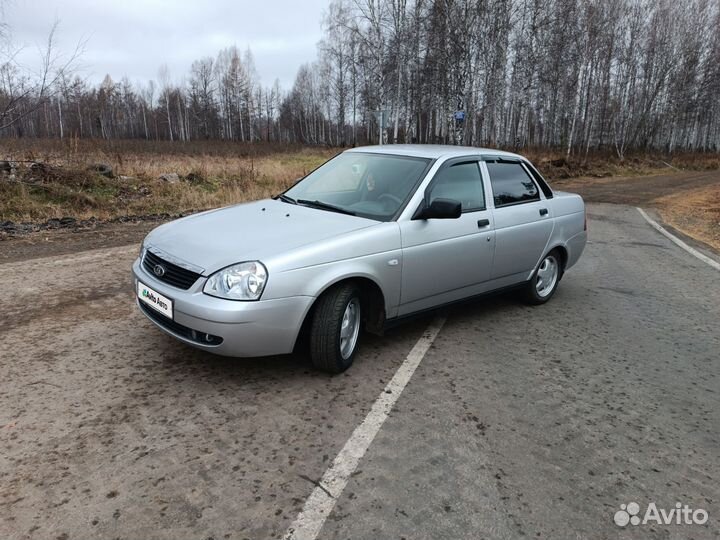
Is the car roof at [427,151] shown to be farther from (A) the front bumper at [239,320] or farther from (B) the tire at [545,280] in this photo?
(A) the front bumper at [239,320]

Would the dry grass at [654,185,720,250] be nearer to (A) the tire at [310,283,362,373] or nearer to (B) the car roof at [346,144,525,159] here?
(B) the car roof at [346,144,525,159]

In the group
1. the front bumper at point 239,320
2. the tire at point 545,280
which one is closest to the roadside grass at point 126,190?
the tire at point 545,280

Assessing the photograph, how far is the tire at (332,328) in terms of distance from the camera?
3602 mm

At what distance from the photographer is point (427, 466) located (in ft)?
9.16

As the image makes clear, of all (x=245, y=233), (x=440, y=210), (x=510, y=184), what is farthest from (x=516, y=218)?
(x=245, y=233)

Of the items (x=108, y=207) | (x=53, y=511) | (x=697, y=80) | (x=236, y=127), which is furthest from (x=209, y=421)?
(x=236, y=127)

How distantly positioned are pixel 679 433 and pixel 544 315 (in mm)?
2279

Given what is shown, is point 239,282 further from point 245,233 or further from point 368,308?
point 368,308

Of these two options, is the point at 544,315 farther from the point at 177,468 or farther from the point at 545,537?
the point at 177,468

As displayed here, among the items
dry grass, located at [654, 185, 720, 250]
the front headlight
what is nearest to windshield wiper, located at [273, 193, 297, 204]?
the front headlight

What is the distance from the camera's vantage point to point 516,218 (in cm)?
518

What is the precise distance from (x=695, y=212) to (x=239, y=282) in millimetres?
15977

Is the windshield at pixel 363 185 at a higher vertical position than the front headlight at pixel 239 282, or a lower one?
higher

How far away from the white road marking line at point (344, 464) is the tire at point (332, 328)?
16.3 inches
